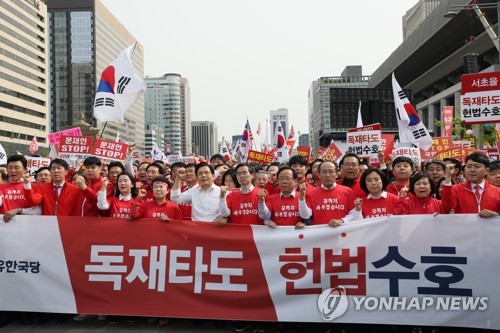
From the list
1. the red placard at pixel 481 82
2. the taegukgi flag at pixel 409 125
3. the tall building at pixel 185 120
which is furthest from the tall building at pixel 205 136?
the red placard at pixel 481 82

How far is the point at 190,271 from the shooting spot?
5117 mm

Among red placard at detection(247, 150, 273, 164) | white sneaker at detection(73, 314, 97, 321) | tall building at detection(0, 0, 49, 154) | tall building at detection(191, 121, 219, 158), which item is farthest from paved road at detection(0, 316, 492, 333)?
tall building at detection(191, 121, 219, 158)

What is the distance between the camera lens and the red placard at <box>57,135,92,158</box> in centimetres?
864

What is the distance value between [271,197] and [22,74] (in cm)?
8315

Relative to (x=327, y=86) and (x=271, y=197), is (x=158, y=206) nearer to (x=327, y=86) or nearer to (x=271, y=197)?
(x=271, y=197)

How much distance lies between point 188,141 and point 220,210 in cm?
17948

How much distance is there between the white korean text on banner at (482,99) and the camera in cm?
794

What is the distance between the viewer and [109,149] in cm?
851

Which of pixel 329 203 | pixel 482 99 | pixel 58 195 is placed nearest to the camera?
pixel 329 203

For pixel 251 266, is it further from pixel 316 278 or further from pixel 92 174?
pixel 92 174

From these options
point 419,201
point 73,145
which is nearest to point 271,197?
point 419,201

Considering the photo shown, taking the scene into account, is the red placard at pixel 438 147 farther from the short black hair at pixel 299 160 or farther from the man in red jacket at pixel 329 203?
the man in red jacket at pixel 329 203

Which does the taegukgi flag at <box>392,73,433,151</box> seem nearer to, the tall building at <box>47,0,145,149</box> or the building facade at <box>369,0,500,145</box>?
the building facade at <box>369,0,500,145</box>

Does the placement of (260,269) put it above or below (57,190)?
below
